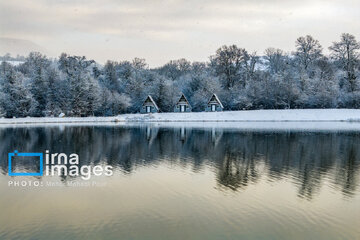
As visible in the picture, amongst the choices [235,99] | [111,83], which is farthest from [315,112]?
[111,83]

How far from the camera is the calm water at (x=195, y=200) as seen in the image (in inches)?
492

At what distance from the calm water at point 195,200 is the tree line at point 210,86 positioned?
5580cm

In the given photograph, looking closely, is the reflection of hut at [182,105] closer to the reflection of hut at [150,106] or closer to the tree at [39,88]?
the reflection of hut at [150,106]

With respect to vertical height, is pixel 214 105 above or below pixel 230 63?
below

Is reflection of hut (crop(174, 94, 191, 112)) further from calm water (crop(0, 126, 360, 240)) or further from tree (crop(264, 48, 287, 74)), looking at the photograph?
calm water (crop(0, 126, 360, 240))

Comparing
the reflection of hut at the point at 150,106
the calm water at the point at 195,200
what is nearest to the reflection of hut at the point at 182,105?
the reflection of hut at the point at 150,106

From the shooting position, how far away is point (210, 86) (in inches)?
3588

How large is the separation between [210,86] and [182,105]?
8.98m

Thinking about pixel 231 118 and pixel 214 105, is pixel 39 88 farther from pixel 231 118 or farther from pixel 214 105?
pixel 231 118

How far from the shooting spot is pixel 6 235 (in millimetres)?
12039

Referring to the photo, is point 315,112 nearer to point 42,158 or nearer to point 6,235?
point 42,158

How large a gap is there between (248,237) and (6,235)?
844cm

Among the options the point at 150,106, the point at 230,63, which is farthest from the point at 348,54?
the point at 150,106

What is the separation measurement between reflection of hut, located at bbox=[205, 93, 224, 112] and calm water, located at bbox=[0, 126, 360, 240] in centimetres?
5983
